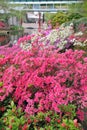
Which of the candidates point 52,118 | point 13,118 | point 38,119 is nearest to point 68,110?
point 52,118

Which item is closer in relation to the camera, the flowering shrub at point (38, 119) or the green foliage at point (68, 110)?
the flowering shrub at point (38, 119)

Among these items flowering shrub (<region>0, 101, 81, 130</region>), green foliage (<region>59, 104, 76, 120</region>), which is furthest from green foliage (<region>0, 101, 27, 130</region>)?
green foliage (<region>59, 104, 76, 120</region>)

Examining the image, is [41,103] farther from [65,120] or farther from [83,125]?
[83,125]

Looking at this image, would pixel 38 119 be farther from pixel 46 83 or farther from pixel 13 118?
pixel 46 83

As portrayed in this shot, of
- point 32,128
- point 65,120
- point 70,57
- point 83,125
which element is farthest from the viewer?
point 70,57

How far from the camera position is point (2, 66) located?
350 centimetres

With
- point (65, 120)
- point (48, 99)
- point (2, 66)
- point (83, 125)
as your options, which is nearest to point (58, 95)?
point (48, 99)

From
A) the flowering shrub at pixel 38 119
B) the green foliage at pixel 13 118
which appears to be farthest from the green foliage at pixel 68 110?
the green foliage at pixel 13 118

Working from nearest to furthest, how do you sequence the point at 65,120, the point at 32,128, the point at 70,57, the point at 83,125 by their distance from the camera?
the point at 65,120 < the point at 32,128 < the point at 83,125 < the point at 70,57

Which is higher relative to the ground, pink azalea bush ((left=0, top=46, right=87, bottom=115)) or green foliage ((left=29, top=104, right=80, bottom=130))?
pink azalea bush ((left=0, top=46, right=87, bottom=115))

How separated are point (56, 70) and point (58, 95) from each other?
1.40 feet

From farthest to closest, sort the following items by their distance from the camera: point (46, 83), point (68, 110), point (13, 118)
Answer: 1. point (46, 83)
2. point (68, 110)
3. point (13, 118)

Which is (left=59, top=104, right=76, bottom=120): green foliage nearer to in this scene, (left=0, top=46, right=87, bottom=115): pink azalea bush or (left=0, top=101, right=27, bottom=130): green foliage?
(left=0, top=46, right=87, bottom=115): pink azalea bush

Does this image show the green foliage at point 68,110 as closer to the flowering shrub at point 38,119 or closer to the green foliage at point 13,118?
Answer: the flowering shrub at point 38,119
